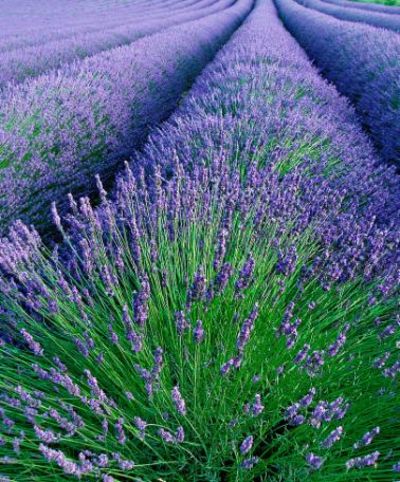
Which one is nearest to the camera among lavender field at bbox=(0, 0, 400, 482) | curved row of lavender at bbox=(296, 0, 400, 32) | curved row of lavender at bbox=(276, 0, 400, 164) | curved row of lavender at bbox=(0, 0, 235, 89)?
lavender field at bbox=(0, 0, 400, 482)

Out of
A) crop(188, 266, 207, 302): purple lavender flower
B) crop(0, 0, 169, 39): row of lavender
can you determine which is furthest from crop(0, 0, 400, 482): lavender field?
crop(0, 0, 169, 39): row of lavender

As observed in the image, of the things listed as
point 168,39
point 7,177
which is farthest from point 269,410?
point 168,39

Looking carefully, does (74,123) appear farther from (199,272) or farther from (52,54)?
(52,54)

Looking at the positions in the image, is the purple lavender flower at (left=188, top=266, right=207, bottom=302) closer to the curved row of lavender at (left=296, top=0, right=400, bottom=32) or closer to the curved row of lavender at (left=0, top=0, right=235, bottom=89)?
the curved row of lavender at (left=0, top=0, right=235, bottom=89)

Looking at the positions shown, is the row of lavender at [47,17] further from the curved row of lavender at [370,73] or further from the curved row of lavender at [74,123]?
the curved row of lavender at [370,73]

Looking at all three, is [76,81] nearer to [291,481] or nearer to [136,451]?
[136,451]

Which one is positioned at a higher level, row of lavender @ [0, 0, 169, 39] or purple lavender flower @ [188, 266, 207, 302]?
row of lavender @ [0, 0, 169, 39]
